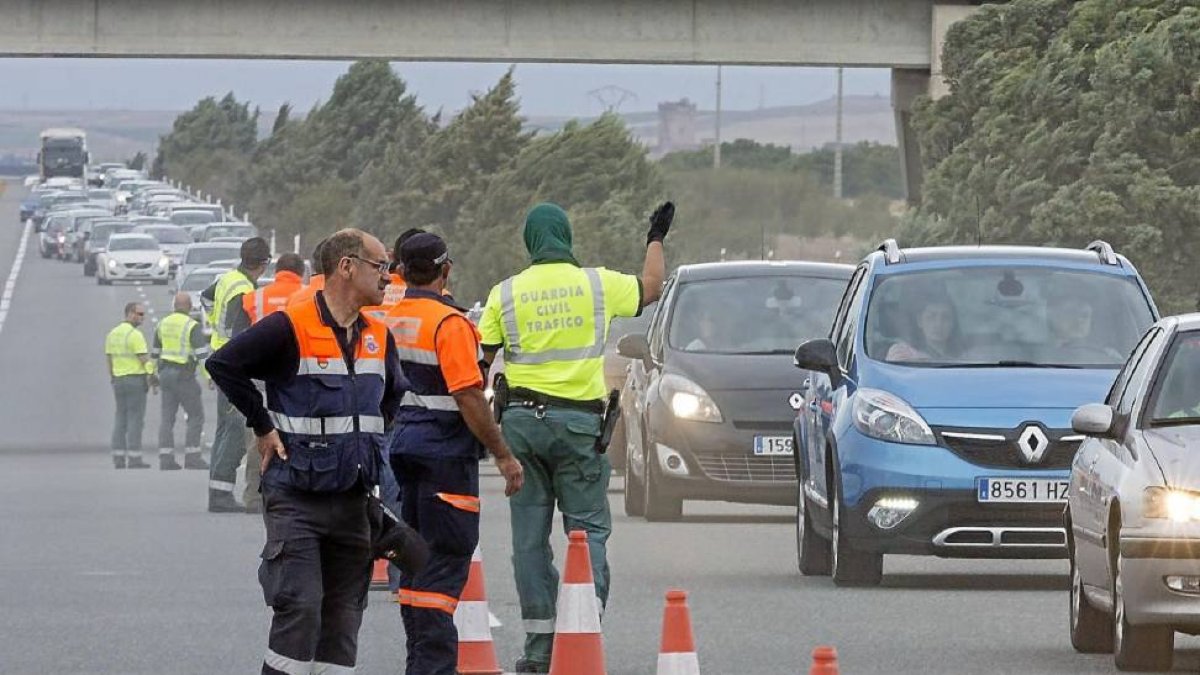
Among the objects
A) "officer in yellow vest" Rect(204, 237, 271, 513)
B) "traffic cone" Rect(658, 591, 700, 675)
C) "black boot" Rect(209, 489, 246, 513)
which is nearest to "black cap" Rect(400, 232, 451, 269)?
"traffic cone" Rect(658, 591, 700, 675)

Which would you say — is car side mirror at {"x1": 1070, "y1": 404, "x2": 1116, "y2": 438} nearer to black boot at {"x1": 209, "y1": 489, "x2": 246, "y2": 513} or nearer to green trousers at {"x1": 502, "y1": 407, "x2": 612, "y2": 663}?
green trousers at {"x1": 502, "y1": 407, "x2": 612, "y2": 663}

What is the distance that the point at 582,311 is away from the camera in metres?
12.8

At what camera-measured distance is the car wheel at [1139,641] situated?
12195 millimetres

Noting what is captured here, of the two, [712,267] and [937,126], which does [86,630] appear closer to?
[712,267]

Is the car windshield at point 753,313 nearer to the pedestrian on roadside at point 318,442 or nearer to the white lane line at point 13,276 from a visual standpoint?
the pedestrian on roadside at point 318,442

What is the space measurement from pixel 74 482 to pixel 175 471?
2584 mm

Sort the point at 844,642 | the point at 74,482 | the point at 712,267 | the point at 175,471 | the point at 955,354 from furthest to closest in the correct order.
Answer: the point at 175,471
the point at 74,482
the point at 712,267
the point at 955,354
the point at 844,642

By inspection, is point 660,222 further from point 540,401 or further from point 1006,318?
point 1006,318

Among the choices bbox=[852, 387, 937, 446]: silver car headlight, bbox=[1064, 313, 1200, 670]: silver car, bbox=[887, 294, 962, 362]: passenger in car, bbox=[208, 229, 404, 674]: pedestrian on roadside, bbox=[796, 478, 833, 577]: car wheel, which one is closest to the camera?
bbox=[208, 229, 404, 674]: pedestrian on roadside

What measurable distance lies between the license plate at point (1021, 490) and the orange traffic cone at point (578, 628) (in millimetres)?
4718

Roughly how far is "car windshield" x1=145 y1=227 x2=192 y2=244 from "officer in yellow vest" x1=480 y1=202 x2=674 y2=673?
260 ft

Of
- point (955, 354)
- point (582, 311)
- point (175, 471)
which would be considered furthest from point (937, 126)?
point (582, 311)

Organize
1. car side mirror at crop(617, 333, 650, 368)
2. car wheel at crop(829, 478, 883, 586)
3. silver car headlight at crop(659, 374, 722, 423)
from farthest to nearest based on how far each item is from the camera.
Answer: silver car headlight at crop(659, 374, 722, 423)
car side mirror at crop(617, 333, 650, 368)
car wheel at crop(829, 478, 883, 586)

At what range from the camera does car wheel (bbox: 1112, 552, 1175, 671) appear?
40.0 feet
